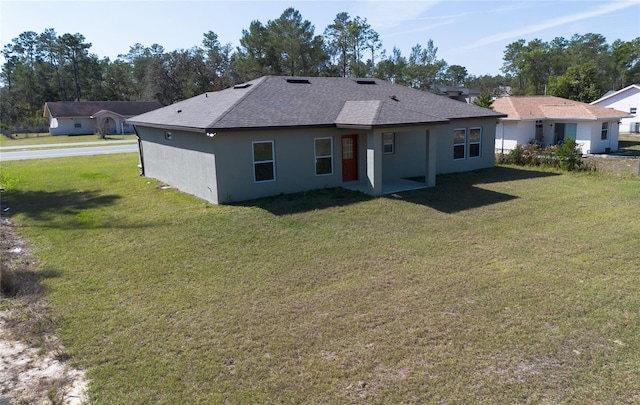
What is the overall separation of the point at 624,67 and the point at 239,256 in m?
82.5

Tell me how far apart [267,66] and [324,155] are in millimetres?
41188

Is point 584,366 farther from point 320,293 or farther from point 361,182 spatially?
point 361,182

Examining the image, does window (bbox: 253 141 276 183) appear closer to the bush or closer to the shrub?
the bush

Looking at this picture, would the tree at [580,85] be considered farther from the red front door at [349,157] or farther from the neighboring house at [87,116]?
the neighboring house at [87,116]

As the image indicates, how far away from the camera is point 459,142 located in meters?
18.9

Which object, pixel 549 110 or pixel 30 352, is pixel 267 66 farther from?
pixel 30 352

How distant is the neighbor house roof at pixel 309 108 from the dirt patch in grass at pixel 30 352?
21.3 ft

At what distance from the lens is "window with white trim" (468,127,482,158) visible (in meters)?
19.1

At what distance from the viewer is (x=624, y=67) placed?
2793 inches

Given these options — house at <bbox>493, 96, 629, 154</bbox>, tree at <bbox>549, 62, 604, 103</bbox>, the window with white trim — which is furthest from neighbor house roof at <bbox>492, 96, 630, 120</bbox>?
tree at <bbox>549, 62, 604, 103</bbox>

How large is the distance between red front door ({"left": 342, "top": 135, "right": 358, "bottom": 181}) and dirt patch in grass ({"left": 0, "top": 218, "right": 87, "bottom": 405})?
10.2 meters

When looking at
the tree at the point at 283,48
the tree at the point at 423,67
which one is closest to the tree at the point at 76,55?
the tree at the point at 283,48

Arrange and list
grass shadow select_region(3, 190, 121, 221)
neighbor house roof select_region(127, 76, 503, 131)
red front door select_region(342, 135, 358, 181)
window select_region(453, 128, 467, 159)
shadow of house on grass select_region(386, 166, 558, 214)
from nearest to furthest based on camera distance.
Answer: shadow of house on grass select_region(386, 166, 558, 214) < grass shadow select_region(3, 190, 121, 221) < neighbor house roof select_region(127, 76, 503, 131) < red front door select_region(342, 135, 358, 181) < window select_region(453, 128, 467, 159)

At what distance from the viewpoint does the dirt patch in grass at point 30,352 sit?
16.5 feet
